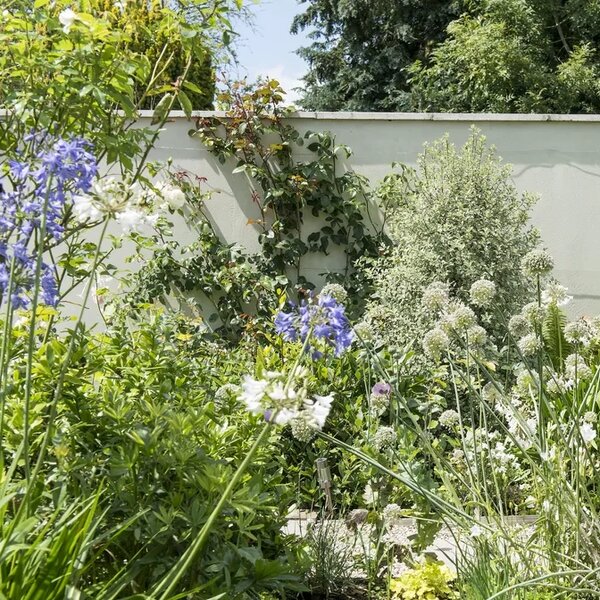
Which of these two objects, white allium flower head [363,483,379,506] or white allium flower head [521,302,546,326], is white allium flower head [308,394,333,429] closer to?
white allium flower head [521,302,546,326]

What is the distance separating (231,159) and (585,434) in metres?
3.98

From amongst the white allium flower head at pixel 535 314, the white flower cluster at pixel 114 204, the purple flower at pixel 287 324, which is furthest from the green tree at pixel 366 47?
the white flower cluster at pixel 114 204

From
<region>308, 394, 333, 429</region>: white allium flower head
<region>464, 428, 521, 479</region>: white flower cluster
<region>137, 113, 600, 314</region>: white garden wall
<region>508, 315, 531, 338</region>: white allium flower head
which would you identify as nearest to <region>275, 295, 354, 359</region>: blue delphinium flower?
<region>308, 394, 333, 429</region>: white allium flower head

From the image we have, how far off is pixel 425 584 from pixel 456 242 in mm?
2609

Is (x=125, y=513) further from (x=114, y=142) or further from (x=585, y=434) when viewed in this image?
(x=585, y=434)

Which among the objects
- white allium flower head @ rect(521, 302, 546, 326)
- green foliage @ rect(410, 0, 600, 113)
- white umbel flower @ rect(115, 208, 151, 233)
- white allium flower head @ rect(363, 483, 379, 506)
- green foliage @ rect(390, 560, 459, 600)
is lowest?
green foliage @ rect(390, 560, 459, 600)

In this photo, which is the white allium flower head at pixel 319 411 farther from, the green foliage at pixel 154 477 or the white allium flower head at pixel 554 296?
the white allium flower head at pixel 554 296

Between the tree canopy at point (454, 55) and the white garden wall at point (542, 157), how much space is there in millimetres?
7157

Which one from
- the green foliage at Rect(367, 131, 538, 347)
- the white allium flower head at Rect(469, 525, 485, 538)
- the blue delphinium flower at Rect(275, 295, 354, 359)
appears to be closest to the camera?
the blue delphinium flower at Rect(275, 295, 354, 359)

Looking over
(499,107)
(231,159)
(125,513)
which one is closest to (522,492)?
(125,513)

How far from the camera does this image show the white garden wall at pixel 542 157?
233 inches

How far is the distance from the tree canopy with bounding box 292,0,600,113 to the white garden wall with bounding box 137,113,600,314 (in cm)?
716

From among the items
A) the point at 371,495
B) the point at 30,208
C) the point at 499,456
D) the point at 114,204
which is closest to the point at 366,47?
the point at 499,456

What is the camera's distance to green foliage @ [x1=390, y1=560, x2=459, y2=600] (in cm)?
274
